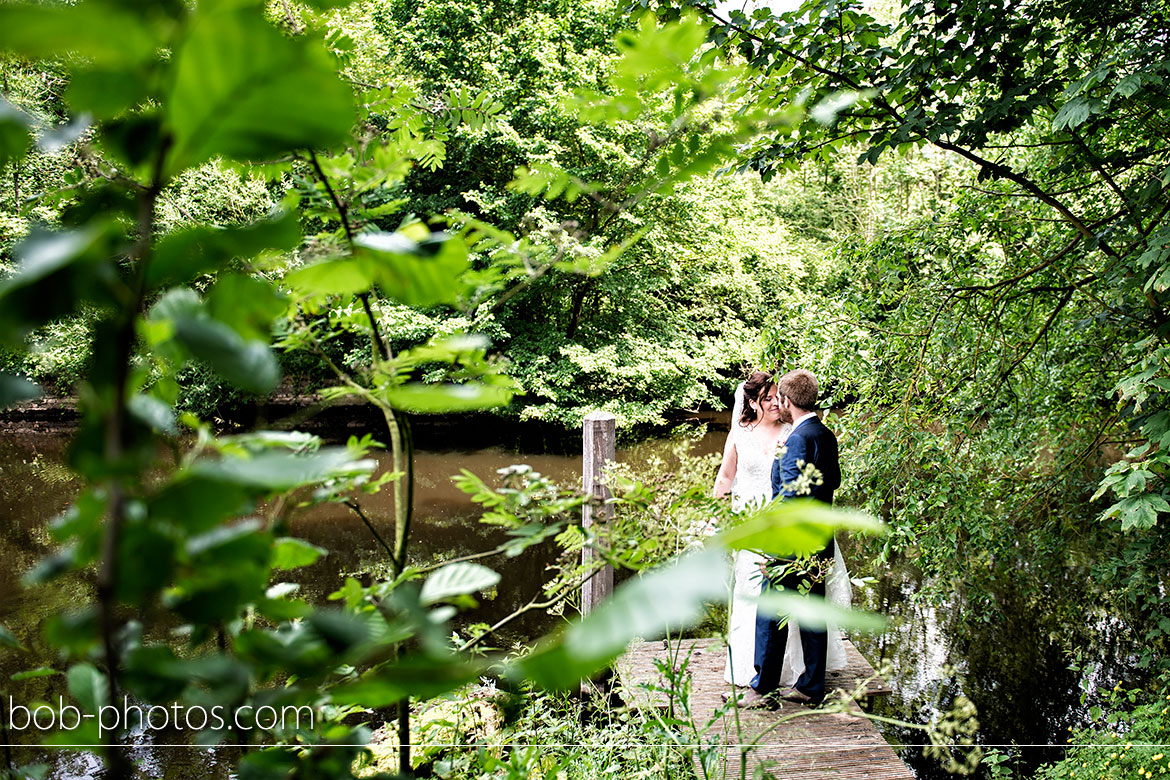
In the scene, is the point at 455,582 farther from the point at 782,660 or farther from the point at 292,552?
the point at 782,660

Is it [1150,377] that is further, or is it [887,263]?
[887,263]

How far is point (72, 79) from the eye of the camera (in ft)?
1.05

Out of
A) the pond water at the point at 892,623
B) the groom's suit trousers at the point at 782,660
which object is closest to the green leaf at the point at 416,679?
the groom's suit trousers at the point at 782,660

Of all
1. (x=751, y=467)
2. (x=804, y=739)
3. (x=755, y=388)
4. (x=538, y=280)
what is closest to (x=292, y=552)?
(x=538, y=280)

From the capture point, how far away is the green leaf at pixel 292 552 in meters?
0.58

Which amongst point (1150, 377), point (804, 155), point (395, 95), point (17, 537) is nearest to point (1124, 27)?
point (804, 155)

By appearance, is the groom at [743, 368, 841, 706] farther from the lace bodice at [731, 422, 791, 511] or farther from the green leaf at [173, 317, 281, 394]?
the green leaf at [173, 317, 281, 394]

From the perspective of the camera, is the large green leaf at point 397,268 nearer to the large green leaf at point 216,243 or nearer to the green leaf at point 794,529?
the large green leaf at point 216,243

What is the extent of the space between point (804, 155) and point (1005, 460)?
2.55m

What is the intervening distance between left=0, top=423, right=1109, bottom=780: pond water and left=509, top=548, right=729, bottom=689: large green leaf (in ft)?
13.7

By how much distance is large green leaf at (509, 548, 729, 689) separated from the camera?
0.84 feet

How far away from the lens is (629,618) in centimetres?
26

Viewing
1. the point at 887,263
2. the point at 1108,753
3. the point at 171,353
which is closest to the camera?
the point at 171,353

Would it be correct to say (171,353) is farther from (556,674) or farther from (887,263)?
(887,263)
